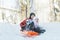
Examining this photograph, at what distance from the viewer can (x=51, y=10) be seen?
2.58m

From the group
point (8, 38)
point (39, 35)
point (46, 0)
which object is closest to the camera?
point (8, 38)

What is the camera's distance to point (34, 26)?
5.65 ft

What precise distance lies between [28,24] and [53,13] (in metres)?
0.95

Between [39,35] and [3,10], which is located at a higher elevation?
[3,10]

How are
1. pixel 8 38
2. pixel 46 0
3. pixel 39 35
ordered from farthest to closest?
pixel 46 0 < pixel 39 35 < pixel 8 38

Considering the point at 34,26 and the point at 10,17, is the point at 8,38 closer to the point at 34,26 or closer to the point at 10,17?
the point at 34,26

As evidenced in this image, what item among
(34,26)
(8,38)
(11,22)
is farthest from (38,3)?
(8,38)

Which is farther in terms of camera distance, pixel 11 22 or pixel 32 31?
pixel 11 22

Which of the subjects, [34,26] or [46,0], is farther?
[46,0]

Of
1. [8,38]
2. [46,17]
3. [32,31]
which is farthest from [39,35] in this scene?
[46,17]

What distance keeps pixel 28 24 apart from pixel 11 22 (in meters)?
0.91

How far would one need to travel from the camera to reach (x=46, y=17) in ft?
8.48

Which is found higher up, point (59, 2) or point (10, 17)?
point (59, 2)

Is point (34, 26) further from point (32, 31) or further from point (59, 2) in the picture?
point (59, 2)
